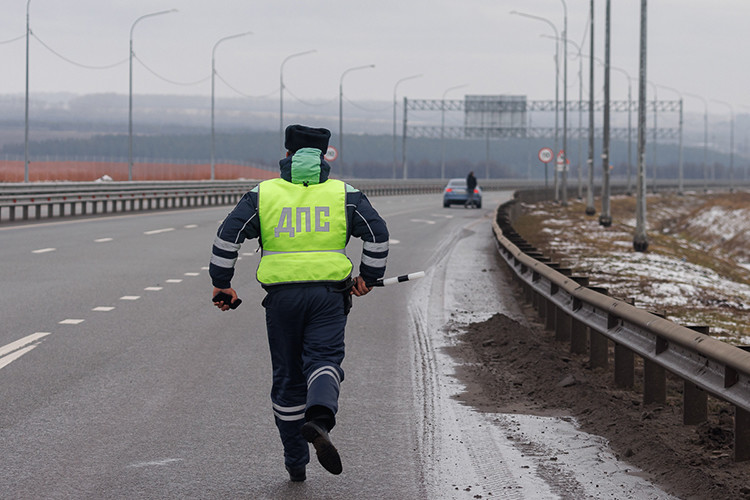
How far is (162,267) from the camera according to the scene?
1906cm

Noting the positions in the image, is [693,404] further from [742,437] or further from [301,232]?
[301,232]

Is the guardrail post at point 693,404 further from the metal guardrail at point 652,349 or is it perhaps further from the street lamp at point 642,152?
the street lamp at point 642,152

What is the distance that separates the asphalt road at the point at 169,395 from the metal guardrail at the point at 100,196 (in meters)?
16.9

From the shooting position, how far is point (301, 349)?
241 inches

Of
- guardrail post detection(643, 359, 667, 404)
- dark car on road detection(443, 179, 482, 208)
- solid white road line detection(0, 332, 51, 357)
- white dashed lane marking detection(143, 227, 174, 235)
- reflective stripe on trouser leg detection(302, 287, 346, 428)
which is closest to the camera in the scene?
reflective stripe on trouser leg detection(302, 287, 346, 428)

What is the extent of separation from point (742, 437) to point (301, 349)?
232 centimetres

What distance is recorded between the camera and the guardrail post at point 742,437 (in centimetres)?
621

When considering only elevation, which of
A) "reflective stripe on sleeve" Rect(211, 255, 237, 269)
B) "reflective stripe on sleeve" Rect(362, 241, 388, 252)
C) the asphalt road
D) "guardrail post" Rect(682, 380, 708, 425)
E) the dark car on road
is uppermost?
the dark car on road

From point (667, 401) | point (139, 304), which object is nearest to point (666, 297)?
point (139, 304)

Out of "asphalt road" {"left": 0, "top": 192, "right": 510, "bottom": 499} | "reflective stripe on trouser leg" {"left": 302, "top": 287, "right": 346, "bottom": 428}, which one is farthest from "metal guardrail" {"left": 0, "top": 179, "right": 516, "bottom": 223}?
"reflective stripe on trouser leg" {"left": 302, "top": 287, "right": 346, "bottom": 428}

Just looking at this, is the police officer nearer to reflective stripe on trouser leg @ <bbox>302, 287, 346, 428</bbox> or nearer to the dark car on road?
reflective stripe on trouser leg @ <bbox>302, 287, 346, 428</bbox>

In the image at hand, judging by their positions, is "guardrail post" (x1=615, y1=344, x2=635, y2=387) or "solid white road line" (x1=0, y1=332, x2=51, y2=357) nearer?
"guardrail post" (x1=615, y1=344, x2=635, y2=387)

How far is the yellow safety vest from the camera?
5980mm

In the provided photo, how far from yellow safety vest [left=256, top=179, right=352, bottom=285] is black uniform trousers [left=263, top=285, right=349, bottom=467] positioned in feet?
0.29
